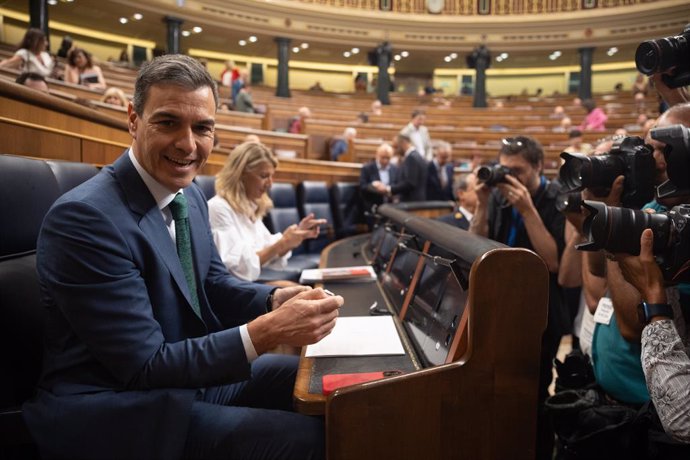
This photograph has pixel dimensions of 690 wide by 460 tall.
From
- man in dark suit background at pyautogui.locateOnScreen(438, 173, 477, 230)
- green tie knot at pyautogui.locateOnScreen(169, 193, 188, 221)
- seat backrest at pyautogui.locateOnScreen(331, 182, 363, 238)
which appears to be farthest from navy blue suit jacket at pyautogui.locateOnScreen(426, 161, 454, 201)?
Answer: green tie knot at pyautogui.locateOnScreen(169, 193, 188, 221)


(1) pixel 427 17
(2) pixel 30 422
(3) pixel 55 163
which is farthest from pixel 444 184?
(1) pixel 427 17

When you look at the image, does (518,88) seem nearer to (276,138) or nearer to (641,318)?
(276,138)

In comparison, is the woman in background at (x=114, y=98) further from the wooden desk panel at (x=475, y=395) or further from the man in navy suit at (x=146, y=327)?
the wooden desk panel at (x=475, y=395)

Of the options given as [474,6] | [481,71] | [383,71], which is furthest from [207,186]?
[474,6]

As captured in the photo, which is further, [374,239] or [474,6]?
[474,6]

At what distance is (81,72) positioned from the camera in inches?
190

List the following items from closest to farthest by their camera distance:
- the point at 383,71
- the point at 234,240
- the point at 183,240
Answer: the point at 183,240, the point at 234,240, the point at 383,71

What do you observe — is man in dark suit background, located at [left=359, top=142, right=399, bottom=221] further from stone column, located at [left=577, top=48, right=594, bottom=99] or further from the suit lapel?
stone column, located at [left=577, top=48, right=594, bottom=99]

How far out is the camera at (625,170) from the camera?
105cm

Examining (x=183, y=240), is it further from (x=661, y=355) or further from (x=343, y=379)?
(x=661, y=355)

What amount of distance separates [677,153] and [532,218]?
760 millimetres

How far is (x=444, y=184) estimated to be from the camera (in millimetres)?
4812

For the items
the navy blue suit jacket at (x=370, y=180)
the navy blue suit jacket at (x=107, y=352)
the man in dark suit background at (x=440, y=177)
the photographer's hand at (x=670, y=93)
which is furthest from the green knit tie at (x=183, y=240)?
the man in dark suit background at (x=440, y=177)

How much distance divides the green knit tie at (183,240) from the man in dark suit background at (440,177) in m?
3.37
